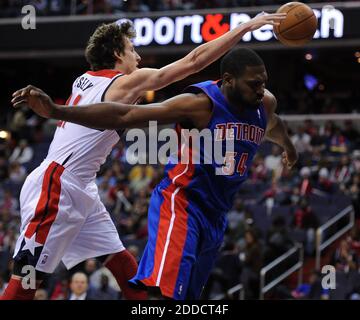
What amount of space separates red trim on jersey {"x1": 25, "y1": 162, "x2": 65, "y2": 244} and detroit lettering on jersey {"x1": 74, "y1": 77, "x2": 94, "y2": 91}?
634 millimetres

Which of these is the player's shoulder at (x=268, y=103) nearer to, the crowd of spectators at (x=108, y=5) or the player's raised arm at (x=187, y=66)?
the player's raised arm at (x=187, y=66)

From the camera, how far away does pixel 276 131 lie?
5926 millimetres

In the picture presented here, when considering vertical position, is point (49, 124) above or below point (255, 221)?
above

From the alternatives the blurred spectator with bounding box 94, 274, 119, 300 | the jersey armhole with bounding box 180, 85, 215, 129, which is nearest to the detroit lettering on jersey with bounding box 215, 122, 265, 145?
the jersey armhole with bounding box 180, 85, 215, 129

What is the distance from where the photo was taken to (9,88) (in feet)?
82.1

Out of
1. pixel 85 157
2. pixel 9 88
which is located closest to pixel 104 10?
pixel 9 88

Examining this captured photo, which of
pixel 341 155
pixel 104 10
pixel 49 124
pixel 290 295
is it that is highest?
pixel 104 10

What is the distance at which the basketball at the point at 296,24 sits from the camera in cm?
568

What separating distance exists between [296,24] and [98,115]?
66.8 inches

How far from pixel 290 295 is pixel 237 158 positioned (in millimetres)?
5869

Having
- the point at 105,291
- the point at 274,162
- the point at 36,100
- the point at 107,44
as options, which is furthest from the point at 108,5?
the point at 36,100

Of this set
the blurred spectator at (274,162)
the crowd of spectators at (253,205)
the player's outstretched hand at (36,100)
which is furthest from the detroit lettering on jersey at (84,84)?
the blurred spectator at (274,162)
